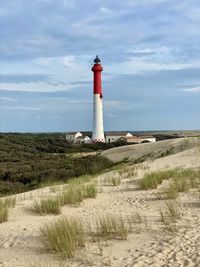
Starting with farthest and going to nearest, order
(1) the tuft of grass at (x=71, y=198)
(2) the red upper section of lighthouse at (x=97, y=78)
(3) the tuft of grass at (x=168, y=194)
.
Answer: (2) the red upper section of lighthouse at (x=97, y=78) → (1) the tuft of grass at (x=71, y=198) → (3) the tuft of grass at (x=168, y=194)

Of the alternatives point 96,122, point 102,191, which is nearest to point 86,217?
point 102,191

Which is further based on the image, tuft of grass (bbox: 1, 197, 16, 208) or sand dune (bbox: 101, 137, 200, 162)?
sand dune (bbox: 101, 137, 200, 162)

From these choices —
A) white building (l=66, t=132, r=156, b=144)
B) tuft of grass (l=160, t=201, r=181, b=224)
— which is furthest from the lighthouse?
tuft of grass (l=160, t=201, r=181, b=224)

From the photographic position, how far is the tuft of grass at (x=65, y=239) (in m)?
6.59

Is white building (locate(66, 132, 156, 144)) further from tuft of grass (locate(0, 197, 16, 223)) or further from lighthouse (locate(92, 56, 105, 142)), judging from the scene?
tuft of grass (locate(0, 197, 16, 223))

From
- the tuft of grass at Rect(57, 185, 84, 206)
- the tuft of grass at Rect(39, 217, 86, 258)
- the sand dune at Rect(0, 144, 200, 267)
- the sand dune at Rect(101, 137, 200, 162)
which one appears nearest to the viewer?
the sand dune at Rect(0, 144, 200, 267)

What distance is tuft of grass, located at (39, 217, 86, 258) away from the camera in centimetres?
659

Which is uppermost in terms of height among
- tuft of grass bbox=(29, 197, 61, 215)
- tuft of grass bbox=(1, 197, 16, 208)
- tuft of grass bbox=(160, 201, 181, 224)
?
tuft of grass bbox=(160, 201, 181, 224)

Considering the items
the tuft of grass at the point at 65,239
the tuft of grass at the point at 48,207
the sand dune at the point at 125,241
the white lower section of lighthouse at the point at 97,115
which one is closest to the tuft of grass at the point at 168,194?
the sand dune at the point at 125,241

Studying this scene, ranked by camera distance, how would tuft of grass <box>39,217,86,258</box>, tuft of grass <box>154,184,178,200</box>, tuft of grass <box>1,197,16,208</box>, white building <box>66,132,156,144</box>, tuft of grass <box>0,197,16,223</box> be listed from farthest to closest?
1. white building <box>66,132,156,144</box>
2. tuft of grass <box>1,197,16,208</box>
3. tuft of grass <box>154,184,178,200</box>
4. tuft of grass <box>0,197,16,223</box>
5. tuft of grass <box>39,217,86,258</box>

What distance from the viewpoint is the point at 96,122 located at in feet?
167

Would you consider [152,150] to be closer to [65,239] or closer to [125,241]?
[125,241]

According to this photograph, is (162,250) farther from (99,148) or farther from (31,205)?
(99,148)

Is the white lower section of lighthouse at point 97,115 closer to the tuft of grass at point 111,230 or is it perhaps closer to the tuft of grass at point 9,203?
the tuft of grass at point 9,203
